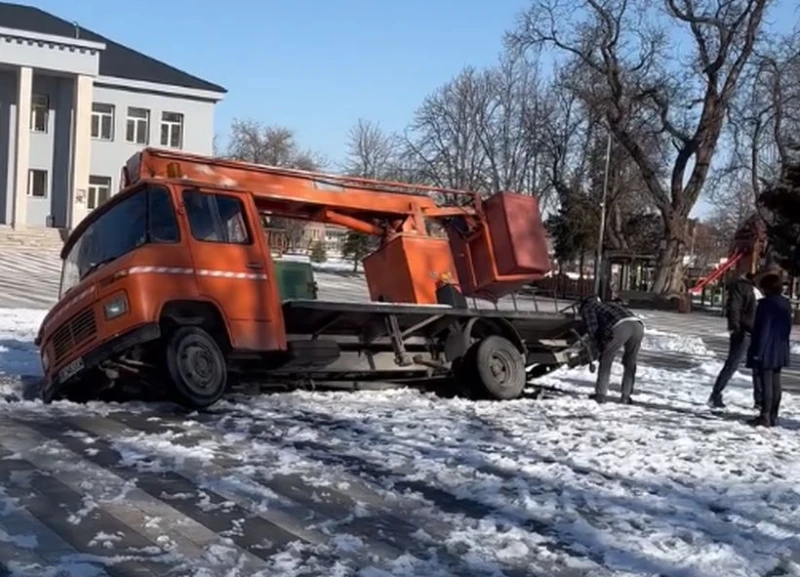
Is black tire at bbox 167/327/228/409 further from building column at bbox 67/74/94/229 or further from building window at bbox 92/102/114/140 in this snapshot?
building window at bbox 92/102/114/140

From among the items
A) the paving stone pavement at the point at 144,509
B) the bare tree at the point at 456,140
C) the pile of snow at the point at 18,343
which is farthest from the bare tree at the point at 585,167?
the paving stone pavement at the point at 144,509

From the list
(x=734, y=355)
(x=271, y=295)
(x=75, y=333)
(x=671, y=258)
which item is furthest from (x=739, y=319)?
(x=671, y=258)

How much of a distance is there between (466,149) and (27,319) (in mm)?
47489

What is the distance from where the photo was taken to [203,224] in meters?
11.9

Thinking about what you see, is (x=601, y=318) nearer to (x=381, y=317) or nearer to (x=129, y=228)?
(x=381, y=317)

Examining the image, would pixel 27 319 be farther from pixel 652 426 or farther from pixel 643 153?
pixel 643 153

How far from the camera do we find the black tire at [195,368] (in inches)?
443

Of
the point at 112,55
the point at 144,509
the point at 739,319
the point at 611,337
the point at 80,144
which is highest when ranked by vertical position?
the point at 112,55

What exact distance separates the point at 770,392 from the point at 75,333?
749 centimetres

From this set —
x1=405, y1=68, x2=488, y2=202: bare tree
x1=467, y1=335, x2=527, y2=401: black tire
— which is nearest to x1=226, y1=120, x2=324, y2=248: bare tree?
x1=405, y1=68, x2=488, y2=202: bare tree

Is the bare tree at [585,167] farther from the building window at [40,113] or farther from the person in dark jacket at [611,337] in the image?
the person in dark jacket at [611,337]

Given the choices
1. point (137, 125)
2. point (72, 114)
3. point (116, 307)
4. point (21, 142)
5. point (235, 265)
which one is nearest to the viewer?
point (116, 307)

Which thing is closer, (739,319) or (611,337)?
(611,337)

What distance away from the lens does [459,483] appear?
8.65 meters
